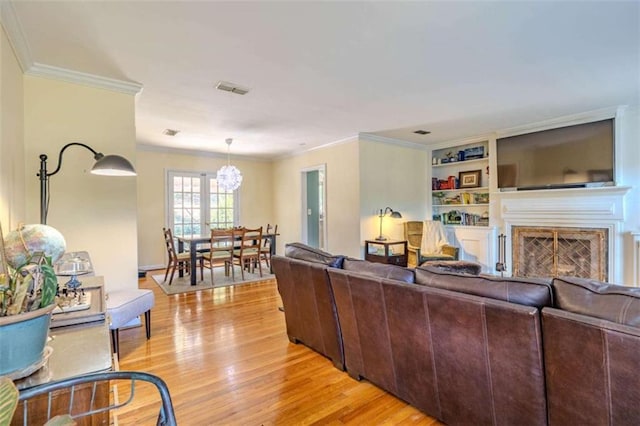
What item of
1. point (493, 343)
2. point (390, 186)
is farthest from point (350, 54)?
point (390, 186)

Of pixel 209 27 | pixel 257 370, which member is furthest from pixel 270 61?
pixel 257 370

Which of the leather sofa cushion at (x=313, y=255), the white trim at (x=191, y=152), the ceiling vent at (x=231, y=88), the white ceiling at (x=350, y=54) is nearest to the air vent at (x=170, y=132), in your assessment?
the white ceiling at (x=350, y=54)

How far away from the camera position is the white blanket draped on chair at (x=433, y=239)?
5441 millimetres

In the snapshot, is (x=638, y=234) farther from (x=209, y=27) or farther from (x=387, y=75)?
(x=209, y=27)

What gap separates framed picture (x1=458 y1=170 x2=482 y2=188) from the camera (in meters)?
5.84

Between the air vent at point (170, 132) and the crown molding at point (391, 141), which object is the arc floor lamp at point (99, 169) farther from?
the crown molding at point (391, 141)

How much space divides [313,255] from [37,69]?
2874 mm

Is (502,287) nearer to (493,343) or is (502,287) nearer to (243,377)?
(493,343)

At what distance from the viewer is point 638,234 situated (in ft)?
12.7

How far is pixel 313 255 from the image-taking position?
2.62 metres

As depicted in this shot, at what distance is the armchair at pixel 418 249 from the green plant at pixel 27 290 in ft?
16.2

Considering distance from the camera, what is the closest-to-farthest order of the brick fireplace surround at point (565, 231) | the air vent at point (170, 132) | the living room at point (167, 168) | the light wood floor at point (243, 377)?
the light wood floor at point (243, 377), the living room at point (167, 168), the brick fireplace surround at point (565, 231), the air vent at point (170, 132)

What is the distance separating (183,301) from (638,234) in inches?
224

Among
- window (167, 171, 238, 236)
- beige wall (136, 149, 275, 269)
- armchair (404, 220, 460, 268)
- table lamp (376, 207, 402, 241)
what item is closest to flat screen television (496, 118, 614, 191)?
armchair (404, 220, 460, 268)
